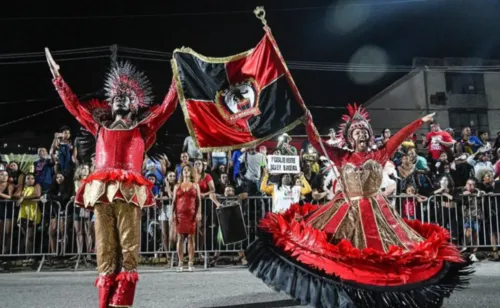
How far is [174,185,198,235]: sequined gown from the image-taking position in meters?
9.28

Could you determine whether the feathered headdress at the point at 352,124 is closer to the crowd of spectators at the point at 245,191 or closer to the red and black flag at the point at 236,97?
the red and black flag at the point at 236,97

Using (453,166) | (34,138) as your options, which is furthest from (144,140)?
(34,138)

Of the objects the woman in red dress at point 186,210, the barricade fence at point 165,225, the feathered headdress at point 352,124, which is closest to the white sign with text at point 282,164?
the barricade fence at point 165,225

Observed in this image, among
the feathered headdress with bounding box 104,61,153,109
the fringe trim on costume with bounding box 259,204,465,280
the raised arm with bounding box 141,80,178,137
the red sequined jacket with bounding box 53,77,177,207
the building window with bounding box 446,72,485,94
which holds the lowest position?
the fringe trim on costume with bounding box 259,204,465,280

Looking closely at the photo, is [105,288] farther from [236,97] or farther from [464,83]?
[464,83]

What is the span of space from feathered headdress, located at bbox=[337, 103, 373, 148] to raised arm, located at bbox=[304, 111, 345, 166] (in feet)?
0.70

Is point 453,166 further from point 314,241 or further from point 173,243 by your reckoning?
point 314,241

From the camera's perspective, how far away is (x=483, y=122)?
3666cm

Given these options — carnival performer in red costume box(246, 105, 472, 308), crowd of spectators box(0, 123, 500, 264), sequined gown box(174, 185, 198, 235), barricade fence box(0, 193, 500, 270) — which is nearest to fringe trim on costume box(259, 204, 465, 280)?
carnival performer in red costume box(246, 105, 472, 308)

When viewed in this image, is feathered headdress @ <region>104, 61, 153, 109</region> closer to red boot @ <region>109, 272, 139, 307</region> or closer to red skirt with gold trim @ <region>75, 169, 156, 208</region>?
red skirt with gold trim @ <region>75, 169, 156, 208</region>

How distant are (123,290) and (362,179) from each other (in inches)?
106

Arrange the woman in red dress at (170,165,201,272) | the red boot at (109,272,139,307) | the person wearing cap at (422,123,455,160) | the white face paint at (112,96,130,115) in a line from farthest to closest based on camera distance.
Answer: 1. the person wearing cap at (422,123,455,160)
2. the woman in red dress at (170,165,201,272)
3. the white face paint at (112,96,130,115)
4. the red boot at (109,272,139,307)

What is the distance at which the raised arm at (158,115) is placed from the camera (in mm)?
4902

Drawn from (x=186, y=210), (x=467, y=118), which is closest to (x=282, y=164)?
(x=186, y=210)
